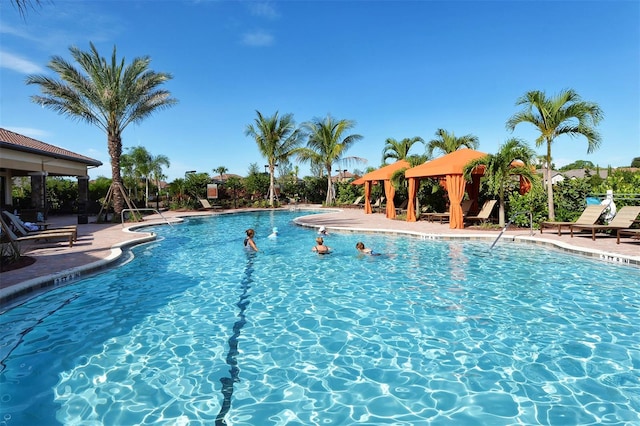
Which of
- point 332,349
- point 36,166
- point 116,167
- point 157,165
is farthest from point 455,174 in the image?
point 157,165

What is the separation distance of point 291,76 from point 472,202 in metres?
15.1

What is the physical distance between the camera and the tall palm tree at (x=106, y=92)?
16991 millimetres

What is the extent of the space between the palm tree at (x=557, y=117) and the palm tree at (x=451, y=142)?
11.6m

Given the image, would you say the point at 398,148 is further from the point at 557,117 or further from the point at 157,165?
the point at 157,165

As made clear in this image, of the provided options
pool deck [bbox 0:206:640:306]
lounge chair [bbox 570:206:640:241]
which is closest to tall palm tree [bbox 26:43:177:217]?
pool deck [bbox 0:206:640:306]

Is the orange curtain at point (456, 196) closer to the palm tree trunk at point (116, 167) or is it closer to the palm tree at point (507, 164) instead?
the palm tree at point (507, 164)

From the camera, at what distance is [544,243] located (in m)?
11.1

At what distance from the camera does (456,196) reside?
49.3 ft

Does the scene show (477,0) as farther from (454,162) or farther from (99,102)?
(99,102)

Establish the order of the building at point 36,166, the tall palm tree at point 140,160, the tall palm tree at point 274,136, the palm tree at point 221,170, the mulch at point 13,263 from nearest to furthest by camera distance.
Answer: the mulch at point 13,263, the building at point 36,166, the tall palm tree at point 274,136, the tall palm tree at point 140,160, the palm tree at point 221,170

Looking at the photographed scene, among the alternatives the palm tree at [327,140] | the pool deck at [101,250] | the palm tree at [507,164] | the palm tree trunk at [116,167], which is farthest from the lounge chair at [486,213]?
the palm tree trunk at [116,167]

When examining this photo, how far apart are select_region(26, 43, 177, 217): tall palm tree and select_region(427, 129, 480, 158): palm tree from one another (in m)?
18.1

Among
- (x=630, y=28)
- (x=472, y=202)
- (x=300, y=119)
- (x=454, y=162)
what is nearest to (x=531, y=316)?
(x=454, y=162)

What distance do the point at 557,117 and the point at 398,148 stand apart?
1384 centimetres
